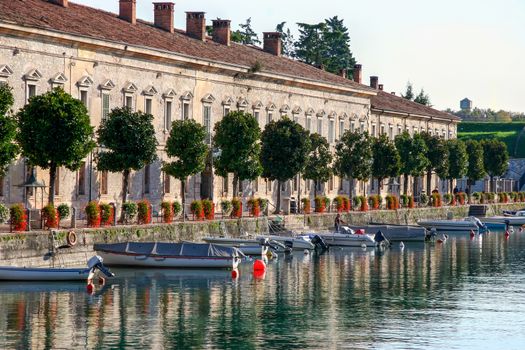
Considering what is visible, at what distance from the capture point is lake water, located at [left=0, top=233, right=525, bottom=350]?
42.2m

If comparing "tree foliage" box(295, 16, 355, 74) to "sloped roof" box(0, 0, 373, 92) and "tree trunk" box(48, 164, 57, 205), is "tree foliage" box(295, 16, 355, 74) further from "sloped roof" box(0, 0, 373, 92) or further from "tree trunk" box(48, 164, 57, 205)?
"tree trunk" box(48, 164, 57, 205)

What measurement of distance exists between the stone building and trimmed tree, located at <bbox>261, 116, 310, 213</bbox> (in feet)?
10.7

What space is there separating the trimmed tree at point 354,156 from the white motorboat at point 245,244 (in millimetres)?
30400

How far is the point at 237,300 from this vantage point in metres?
52.7

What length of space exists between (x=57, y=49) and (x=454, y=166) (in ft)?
209

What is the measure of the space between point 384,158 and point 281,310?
58709 mm

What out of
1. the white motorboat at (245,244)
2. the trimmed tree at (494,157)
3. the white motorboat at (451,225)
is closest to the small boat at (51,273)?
the white motorboat at (245,244)

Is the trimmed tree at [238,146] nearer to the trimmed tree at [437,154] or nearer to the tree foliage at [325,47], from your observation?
the trimmed tree at [437,154]

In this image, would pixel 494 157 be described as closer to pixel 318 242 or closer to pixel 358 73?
pixel 358 73

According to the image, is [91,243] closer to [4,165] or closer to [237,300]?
[4,165]

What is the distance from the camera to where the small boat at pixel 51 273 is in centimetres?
5438

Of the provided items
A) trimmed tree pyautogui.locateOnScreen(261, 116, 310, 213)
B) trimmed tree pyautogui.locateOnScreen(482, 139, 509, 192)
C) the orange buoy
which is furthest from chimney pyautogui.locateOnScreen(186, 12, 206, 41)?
trimmed tree pyautogui.locateOnScreen(482, 139, 509, 192)

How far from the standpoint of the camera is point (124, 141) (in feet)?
230

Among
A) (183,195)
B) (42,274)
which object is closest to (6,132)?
(42,274)
